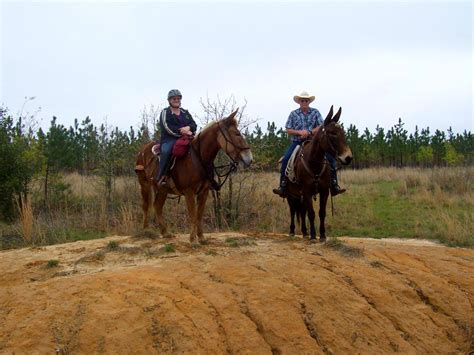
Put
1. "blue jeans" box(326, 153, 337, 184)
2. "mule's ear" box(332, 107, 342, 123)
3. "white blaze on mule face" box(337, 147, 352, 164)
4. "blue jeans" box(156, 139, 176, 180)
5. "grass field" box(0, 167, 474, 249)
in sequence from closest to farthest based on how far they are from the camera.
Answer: "white blaze on mule face" box(337, 147, 352, 164)
"blue jeans" box(156, 139, 176, 180)
"mule's ear" box(332, 107, 342, 123)
"blue jeans" box(326, 153, 337, 184)
"grass field" box(0, 167, 474, 249)

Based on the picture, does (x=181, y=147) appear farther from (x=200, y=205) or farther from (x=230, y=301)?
(x=230, y=301)

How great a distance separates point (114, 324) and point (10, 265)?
2767 millimetres

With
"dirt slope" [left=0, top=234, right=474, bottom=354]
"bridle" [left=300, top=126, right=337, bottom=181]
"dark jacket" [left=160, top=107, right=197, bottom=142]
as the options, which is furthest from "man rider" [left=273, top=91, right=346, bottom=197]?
"dirt slope" [left=0, top=234, right=474, bottom=354]

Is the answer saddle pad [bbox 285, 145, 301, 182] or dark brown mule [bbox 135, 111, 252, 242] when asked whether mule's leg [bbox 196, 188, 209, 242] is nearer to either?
dark brown mule [bbox 135, 111, 252, 242]

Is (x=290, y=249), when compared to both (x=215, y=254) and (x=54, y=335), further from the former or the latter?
(x=54, y=335)

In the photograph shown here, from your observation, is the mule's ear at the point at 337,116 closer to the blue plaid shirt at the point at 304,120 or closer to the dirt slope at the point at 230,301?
the blue plaid shirt at the point at 304,120

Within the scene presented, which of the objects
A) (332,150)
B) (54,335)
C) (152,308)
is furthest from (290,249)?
(54,335)

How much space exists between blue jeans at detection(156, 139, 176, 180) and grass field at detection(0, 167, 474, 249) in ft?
13.3

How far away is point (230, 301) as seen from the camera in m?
5.47

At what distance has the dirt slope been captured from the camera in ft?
15.8

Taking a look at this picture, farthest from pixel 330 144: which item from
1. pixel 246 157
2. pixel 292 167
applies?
pixel 246 157

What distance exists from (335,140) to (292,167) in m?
1.31

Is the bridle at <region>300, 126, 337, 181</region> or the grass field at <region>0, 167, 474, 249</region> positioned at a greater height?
the bridle at <region>300, 126, 337, 181</region>

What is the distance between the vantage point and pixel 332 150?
8266 millimetres
